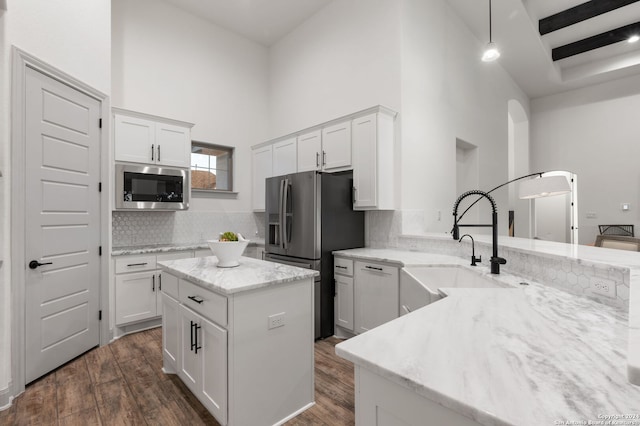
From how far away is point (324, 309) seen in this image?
3.17 metres

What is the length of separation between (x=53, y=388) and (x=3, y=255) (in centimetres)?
106

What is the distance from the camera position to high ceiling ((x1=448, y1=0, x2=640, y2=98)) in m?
4.46

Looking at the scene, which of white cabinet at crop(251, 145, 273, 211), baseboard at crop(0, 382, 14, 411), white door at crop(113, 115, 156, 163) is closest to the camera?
baseboard at crop(0, 382, 14, 411)

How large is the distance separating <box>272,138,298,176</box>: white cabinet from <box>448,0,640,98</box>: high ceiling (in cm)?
315

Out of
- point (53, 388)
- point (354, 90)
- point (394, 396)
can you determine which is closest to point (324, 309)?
point (53, 388)

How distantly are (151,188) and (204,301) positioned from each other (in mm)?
2397

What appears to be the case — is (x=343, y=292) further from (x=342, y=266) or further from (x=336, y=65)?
(x=336, y=65)

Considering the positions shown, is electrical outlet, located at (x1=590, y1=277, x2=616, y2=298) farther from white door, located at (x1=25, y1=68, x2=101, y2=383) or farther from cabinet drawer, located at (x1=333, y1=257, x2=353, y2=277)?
white door, located at (x1=25, y1=68, x2=101, y2=383)

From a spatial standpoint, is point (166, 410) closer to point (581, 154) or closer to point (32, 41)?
point (32, 41)

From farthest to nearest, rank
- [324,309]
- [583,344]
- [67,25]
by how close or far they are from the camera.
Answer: [324,309] → [67,25] → [583,344]

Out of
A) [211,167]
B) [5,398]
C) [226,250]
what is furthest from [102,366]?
[211,167]

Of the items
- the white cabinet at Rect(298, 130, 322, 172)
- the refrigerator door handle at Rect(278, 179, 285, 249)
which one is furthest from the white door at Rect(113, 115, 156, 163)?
the white cabinet at Rect(298, 130, 322, 172)

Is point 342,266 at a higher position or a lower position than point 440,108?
lower

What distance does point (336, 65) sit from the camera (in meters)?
4.29
